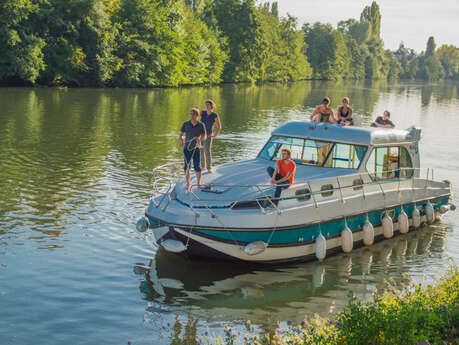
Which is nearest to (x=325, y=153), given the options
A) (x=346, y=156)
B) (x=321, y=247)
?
(x=346, y=156)

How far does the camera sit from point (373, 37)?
18862cm

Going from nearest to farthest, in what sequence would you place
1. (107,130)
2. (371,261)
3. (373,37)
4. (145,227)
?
(145,227), (371,261), (107,130), (373,37)

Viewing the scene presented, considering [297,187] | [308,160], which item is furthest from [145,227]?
[308,160]

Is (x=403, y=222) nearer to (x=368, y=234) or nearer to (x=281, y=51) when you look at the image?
(x=368, y=234)

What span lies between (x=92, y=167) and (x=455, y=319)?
17047 millimetres

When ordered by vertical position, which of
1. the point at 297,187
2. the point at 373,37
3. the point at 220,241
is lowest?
the point at 220,241

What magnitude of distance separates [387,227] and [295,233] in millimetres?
3589

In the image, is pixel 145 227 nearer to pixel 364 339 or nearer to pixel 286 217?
pixel 286 217

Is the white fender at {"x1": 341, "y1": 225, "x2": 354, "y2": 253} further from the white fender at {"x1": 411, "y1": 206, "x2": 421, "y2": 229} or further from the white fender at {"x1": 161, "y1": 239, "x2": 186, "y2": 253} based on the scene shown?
the white fender at {"x1": 161, "y1": 239, "x2": 186, "y2": 253}

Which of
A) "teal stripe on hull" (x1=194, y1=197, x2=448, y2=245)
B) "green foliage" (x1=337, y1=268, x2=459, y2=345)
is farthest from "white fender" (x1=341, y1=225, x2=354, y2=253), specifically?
"green foliage" (x1=337, y1=268, x2=459, y2=345)

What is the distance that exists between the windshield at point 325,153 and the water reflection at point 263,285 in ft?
8.11

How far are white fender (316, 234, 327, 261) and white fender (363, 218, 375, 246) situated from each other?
66.4 inches

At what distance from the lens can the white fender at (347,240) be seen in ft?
43.4

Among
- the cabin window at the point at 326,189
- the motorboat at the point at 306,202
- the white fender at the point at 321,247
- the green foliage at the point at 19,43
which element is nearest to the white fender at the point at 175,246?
the motorboat at the point at 306,202
